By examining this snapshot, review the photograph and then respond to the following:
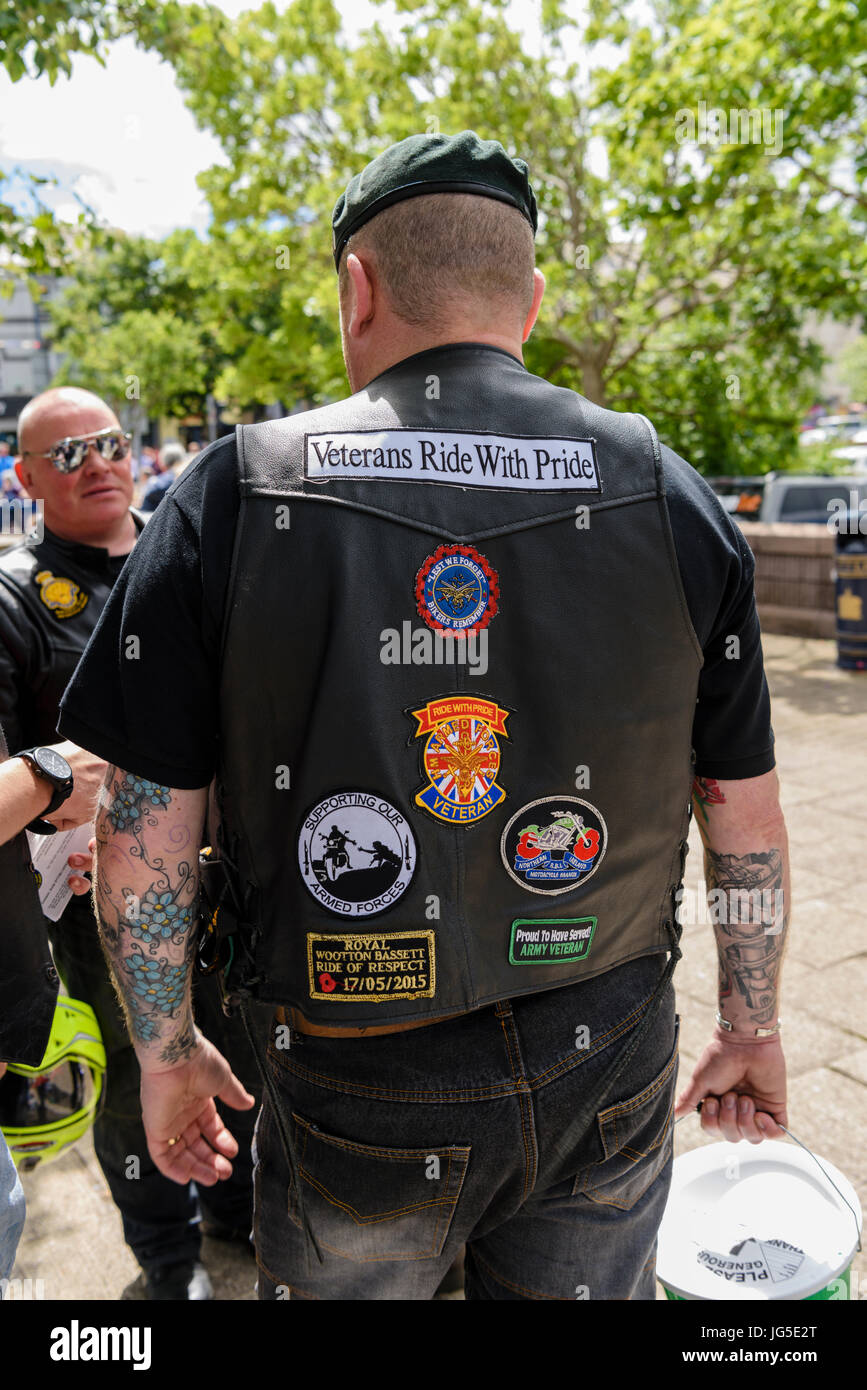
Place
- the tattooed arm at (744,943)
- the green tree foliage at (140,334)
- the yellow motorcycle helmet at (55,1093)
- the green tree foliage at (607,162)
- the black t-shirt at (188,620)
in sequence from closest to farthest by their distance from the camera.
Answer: the black t-shirt at (188,620), the tattooed arm at (744,943), the yellow motorcycle helmet at (55,1093), the green tree foliage at (607,162), the green tree foliage at (140,334)

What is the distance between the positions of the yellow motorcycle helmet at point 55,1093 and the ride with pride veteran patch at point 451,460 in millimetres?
1392

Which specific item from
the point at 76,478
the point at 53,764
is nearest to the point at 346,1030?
the point at 53,764

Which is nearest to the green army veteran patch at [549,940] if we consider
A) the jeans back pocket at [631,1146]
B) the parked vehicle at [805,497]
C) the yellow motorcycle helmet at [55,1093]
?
the jeans back pocket at [631,1146]

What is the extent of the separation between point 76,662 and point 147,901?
126 cm

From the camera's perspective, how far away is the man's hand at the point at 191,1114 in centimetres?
170

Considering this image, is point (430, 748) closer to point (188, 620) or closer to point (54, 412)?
point (188, 620)

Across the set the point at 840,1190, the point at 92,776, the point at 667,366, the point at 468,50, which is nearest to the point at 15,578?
the point at 92,776

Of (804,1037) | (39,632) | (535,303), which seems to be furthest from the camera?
(804,1037)

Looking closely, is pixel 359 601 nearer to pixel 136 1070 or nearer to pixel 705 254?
pixel 136 1070

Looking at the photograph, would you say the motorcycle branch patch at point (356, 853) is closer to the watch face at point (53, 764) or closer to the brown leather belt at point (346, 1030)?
the brown leather belt at point (346, 1030)

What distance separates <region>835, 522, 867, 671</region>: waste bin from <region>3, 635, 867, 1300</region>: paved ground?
2639 mm

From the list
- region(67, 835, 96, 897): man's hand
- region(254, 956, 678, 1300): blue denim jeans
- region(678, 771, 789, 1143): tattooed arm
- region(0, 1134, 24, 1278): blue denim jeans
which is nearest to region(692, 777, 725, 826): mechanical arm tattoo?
region(678, 771, 789, 1143): tattooed arm

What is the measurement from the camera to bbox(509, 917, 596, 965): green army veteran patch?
4.80 feet

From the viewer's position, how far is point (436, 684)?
1402 mm
